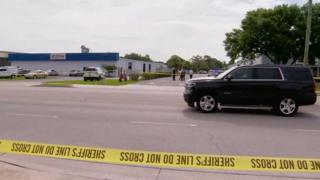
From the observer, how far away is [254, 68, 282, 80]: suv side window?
1397 centimetres

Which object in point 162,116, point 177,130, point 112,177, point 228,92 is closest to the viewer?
point 112,177

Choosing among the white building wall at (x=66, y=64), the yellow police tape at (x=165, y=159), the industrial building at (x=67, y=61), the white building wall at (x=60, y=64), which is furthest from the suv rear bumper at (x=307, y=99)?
the white building wall at (x=60, y=64)

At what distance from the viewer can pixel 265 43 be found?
50562 mm

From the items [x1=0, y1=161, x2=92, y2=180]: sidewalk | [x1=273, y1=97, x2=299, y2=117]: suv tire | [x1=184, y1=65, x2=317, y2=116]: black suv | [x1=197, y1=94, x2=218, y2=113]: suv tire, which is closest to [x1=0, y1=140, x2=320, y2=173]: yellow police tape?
[x1=0, y1=161, x2=92, y2=180]: sidewalk

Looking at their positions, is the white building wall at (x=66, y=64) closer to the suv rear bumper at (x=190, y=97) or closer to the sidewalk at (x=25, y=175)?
the suv rear bumper at (x=190, y=97)

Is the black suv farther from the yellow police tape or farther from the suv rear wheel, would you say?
the yellow police tape

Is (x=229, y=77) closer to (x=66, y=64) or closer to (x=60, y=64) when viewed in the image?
(x=66, y=64)

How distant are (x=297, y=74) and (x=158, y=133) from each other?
6768 mm

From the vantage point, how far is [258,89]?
1379cm

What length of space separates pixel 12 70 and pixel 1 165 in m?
55.4

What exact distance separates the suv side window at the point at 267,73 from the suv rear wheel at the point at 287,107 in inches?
33.0

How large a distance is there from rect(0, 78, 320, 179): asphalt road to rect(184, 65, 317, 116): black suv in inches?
19.3

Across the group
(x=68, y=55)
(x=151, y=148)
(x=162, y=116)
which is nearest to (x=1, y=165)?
(x=151, y=148)

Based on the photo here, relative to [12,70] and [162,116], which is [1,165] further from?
Answer: [12,70]
